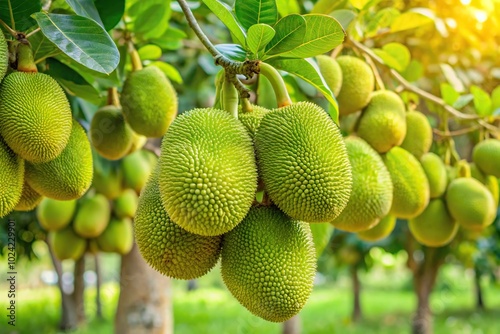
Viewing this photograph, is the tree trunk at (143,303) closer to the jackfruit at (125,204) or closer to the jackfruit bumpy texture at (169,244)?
the jackfruit at (125,204)

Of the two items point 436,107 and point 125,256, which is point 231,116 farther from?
point 125,256

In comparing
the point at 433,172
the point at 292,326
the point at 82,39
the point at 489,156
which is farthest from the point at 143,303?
the point at 292,326

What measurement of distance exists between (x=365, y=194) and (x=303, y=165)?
0.30 meters

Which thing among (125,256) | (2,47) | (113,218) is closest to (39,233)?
(125,256)

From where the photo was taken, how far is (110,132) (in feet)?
3.65

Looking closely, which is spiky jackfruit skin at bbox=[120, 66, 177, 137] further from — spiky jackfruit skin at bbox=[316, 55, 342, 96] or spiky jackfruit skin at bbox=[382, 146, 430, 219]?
spiky jackfruit skin at bbox=[382, 146, 430, 219]

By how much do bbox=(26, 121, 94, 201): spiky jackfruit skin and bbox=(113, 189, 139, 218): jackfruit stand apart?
90 cm

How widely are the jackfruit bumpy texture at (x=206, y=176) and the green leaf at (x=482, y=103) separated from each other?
900mm

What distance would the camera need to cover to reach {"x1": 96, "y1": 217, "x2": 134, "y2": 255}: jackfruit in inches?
70.3

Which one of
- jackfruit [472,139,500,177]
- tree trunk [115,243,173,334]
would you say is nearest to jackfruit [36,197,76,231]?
tree trunk [115,243,173,334]

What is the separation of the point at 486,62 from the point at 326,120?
72.5 inches

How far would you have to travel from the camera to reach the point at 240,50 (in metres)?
0.81

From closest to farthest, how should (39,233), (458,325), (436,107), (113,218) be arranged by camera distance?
(436,107) < (113,218) < (39,233) < (458,325)

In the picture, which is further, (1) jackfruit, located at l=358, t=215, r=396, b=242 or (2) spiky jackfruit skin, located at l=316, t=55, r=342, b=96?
(1) jackfruit, located at l=358, t=215, r=396, b=242
